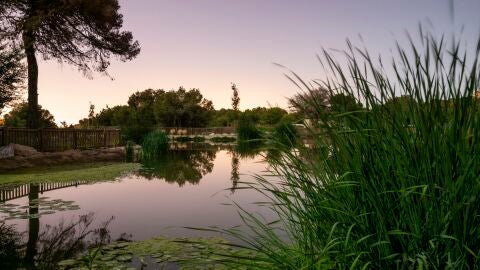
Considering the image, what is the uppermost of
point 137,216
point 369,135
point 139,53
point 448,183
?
point 139,53

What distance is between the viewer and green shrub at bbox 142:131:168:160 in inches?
657

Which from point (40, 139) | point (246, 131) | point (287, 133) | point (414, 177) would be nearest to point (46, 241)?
point (287, 133)

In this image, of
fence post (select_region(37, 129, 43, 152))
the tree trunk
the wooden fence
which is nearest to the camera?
the wooden fence

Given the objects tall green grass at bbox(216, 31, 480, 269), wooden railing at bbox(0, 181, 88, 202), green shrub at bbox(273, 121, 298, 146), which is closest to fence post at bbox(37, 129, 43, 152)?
wooden railing at bbox(0, 181, 88, 202)

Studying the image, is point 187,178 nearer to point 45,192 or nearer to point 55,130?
point 45,192

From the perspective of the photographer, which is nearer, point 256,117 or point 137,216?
point 137,216

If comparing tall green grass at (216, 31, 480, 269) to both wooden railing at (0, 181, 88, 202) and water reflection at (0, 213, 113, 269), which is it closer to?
water reflection at (0, 213, 113, 269)

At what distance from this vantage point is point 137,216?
5.60m

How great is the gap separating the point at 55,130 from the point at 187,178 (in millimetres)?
10002

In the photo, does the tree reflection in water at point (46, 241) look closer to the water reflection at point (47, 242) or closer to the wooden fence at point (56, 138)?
the water reflection at point (47, 242)

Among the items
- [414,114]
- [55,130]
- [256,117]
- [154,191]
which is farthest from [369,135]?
[256,117]

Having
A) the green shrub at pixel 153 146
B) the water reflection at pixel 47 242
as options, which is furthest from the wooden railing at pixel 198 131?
the water reflection at pixel 47 242

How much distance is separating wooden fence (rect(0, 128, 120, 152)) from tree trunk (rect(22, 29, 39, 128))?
120cm

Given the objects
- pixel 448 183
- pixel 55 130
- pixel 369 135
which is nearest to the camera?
pixel 448 183
